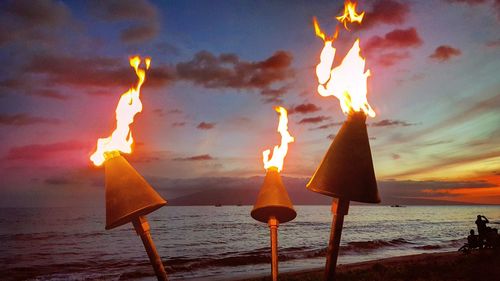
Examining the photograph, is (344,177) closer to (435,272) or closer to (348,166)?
(348,166)

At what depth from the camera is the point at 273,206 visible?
3.22 m

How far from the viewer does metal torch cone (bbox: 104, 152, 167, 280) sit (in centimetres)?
252

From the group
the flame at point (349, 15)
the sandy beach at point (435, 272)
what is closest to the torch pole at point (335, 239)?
the flame at point (349, 15)

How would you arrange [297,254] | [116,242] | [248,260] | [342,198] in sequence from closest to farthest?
[342,198]
[248,260]
[297,254]
[116,242]

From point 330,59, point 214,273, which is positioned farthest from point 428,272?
point 330,59

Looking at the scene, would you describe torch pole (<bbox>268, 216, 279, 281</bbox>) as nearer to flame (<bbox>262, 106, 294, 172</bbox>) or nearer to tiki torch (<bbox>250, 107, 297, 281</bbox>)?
tiki torch (<bbox>250, 107, 297, 281</bbox>)

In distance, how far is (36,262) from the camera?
36625mm

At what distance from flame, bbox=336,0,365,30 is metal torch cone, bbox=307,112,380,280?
131 centimetres

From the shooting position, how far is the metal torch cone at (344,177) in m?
2.38

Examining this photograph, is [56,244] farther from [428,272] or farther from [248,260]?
[428,272]

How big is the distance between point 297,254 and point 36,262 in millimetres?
26839

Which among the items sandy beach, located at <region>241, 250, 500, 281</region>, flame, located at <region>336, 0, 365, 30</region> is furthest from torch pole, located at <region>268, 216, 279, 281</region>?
sandy beach, located at <region>241, 250, 500, 281</region>

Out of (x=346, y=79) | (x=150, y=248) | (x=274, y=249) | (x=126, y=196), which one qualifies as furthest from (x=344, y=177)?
(x=126, y=196)

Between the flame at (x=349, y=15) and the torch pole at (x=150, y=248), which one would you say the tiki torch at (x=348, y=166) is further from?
the torch pole at (x=150, y=248)
